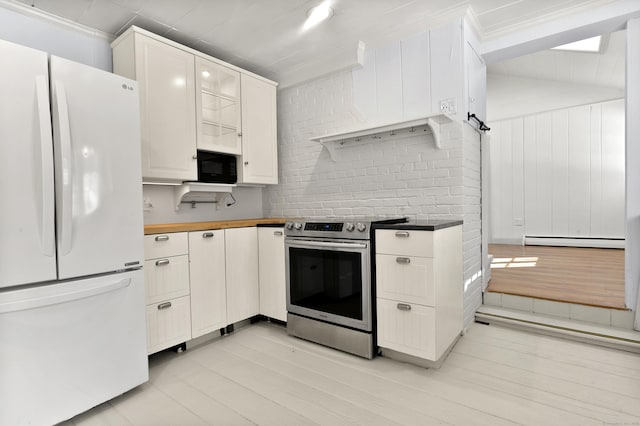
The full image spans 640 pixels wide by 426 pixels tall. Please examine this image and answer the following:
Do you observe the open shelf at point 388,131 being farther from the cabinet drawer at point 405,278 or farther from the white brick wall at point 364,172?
the cabinet drawer at point 405,278

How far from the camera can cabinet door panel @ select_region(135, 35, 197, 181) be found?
2.36 meters

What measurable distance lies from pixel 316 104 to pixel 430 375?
2.59 meters

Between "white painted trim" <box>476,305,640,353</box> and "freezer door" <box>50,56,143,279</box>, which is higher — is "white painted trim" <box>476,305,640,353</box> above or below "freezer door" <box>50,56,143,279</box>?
below

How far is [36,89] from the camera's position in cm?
150

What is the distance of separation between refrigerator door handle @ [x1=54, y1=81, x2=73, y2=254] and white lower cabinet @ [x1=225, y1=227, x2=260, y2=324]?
1.18m

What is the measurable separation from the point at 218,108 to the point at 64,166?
4.97ft

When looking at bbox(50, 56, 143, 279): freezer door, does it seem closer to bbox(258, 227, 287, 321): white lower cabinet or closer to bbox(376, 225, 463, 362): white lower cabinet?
bbox(258, 227, 287, 321): white lower cabinet

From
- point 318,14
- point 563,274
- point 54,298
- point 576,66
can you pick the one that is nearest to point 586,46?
point 576,66

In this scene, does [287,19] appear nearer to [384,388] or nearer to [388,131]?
[388,131]

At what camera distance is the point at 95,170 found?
1682mm

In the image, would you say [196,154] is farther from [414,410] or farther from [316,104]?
[414,410]

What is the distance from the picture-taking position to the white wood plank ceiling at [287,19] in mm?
2277

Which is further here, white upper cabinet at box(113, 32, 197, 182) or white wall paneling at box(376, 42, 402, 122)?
white wall paneling at box(376, 42, 402, 122)

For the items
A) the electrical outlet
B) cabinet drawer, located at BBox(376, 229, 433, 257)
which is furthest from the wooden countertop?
the electrical outlet
